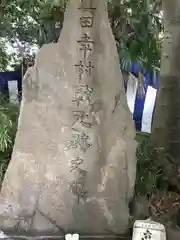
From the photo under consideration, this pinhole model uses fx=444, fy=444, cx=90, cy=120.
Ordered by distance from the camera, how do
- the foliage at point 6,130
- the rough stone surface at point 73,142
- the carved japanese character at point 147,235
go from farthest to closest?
the foliage at point 6,130, the rough stone surface at point 73,142, the carved japanese character at point 147,235

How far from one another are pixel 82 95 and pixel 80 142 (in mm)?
192

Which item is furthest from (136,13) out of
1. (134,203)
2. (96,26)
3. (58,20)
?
(134,203)

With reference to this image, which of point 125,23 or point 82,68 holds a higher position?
point 125,23

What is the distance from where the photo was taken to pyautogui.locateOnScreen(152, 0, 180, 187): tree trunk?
2.69 meters

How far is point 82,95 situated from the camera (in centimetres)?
181

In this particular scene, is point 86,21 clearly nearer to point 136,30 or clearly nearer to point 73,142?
point 73,142

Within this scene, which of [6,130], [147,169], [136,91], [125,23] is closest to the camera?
[6,130]

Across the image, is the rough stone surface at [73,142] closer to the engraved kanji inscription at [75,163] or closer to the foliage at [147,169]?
the engraved kanji inscription at [75,163]

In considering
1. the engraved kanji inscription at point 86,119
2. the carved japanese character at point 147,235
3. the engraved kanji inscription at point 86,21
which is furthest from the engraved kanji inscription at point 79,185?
the engraved kanji inscription at point 86,21

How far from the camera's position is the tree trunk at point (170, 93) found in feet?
8.81

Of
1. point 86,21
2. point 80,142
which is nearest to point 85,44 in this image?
point 86,21

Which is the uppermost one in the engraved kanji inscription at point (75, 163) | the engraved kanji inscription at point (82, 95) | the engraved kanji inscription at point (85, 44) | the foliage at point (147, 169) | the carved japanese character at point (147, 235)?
the engraved kanji inscription at point (85, 44)

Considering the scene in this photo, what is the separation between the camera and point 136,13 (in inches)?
105


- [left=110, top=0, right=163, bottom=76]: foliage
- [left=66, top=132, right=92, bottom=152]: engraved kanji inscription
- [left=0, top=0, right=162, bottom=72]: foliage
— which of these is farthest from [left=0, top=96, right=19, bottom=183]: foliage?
[left=110, top=0, right=163, bottom=76]: foliage
